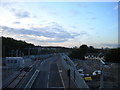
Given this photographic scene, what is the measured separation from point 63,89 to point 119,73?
5.82 m

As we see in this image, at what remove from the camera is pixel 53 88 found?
11.7 meters

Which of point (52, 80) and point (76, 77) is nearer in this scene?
point (76, 77)

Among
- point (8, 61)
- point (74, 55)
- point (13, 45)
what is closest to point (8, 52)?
point (13, 45)

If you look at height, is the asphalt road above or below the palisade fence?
below

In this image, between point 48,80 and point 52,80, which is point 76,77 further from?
point 48,80

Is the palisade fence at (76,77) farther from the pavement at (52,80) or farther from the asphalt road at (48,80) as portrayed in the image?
the asphalt road at (48,80)

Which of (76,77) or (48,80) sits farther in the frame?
(48,80)

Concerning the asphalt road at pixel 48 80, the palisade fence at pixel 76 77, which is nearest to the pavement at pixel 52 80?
the asphalt road at pixel 48 80

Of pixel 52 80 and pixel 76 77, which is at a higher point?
pixel 76 77

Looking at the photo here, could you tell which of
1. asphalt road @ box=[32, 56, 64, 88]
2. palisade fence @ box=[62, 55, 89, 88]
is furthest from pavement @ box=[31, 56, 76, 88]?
palisade fence @ box=[62, 55, 89, 88]

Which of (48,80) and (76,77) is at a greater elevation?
(76,77)

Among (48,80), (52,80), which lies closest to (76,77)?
(52,80)

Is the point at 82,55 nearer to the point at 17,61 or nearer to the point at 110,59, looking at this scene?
the point at 110,59

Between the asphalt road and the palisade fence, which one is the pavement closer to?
the asphalt road
